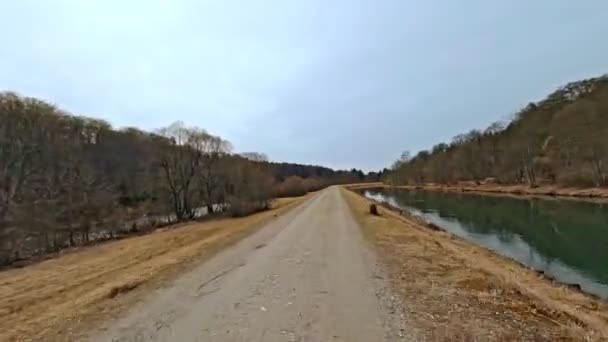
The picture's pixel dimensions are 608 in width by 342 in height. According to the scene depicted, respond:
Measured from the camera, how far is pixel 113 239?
115 ft

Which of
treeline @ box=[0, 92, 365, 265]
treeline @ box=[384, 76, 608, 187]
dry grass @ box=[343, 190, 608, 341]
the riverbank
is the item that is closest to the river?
dry grass @ box=[343, 190, 608, 341]

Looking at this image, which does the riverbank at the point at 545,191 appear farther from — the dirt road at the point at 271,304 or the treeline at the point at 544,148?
the dirt road at the point at 271,304

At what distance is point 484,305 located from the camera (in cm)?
838

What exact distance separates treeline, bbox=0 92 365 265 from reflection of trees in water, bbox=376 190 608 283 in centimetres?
2545

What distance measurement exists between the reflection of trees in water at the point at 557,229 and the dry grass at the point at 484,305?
19.6 ft

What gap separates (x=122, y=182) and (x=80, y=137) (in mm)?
8006

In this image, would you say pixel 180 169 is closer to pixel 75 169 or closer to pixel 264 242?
pixel 75 169

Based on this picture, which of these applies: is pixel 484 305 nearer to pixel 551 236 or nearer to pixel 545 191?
pixel 551 236

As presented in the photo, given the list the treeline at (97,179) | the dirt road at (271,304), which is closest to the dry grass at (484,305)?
the dirt road at (271,304)

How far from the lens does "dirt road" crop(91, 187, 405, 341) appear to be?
21.6 ft

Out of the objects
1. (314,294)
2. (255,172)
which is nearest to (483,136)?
(255,172)

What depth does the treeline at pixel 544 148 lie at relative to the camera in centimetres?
5694

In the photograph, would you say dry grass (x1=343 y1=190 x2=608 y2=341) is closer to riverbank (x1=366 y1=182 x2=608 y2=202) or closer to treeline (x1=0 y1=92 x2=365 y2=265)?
treeline (x1=0 y1=92 x2=365 y2=265)

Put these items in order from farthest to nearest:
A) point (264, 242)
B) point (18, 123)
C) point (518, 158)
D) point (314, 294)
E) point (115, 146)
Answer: point (518, 158), point (115, 146), point (18, 123), point (264, 242), point (314, 294)
